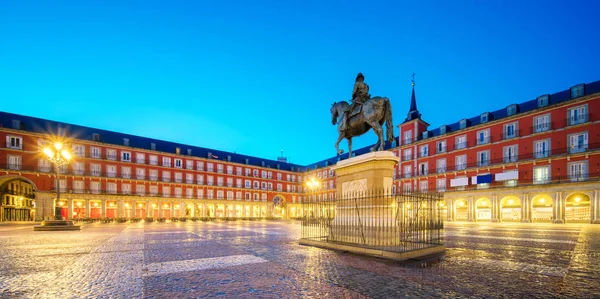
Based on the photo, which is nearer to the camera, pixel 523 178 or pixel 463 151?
pixel 523 178

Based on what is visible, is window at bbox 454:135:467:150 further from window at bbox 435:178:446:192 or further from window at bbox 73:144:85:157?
window at bbox 73:144:85:157

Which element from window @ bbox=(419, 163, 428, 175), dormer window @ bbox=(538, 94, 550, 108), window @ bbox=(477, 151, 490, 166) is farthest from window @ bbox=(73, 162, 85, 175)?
dormer window @ bbox=(538, 94, 550, 108)

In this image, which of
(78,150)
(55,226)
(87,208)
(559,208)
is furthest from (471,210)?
(78,150)

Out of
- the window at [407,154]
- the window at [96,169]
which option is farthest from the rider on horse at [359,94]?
the window at [96,169]

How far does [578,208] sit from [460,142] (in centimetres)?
1385

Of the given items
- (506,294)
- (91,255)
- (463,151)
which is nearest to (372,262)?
(506,294)

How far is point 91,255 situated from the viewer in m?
7.55

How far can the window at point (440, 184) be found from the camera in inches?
1547

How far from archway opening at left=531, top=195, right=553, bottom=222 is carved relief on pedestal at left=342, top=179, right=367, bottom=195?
31.2 meters

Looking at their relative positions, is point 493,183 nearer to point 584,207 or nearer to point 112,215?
point 584,207

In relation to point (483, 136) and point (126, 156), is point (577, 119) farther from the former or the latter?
point (126, 156)

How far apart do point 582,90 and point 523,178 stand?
33.7 feet

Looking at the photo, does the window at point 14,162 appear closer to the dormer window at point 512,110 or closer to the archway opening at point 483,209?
the archway opening at point 483,209

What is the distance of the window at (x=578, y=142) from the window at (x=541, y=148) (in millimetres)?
1873
